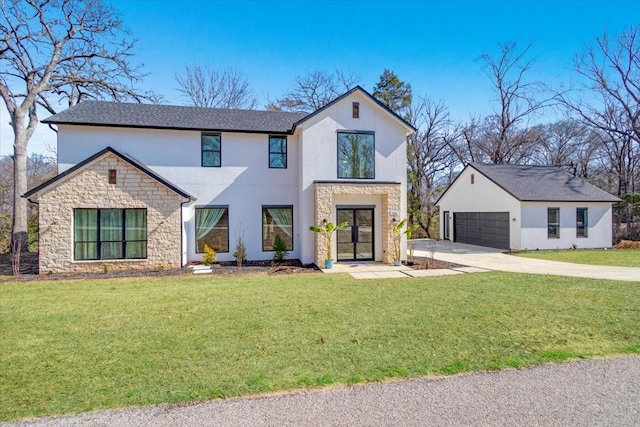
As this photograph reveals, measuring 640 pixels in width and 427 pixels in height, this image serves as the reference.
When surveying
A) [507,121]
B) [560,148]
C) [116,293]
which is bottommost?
[116,293]

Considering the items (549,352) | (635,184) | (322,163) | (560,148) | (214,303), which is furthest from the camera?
(560,148)

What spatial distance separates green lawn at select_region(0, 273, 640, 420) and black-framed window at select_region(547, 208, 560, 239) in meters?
10.1

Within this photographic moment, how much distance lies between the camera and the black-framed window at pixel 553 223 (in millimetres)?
18047

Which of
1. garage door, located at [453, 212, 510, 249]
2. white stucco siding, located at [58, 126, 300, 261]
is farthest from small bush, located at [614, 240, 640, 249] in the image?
white stucco siding, located at [58, 126, 300, 261]

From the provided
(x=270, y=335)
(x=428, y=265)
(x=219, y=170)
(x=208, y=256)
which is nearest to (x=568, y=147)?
(x=428, y=265)

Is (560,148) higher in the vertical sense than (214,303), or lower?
higher

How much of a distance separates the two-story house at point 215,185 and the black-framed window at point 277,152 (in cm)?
5

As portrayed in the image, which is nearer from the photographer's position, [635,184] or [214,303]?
[214,303]

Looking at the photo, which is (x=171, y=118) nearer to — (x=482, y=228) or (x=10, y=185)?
(x=10, y=185)

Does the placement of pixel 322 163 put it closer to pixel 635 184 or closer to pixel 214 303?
pixel 214 303

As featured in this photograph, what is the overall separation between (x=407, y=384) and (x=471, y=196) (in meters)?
20.7

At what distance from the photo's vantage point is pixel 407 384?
148 inches

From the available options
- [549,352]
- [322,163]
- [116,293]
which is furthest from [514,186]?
[116,293]

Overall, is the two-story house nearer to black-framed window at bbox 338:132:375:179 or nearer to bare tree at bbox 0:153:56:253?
black-framed window at bbox 338:132:375:179
